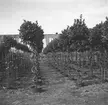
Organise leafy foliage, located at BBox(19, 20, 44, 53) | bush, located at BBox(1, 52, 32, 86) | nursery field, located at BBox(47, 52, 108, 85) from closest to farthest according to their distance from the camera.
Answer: nursery field, located at BBox(47, 52, 108, 85) < bush, located at BBox(1, 52, 32, 86) < leafy foliage, located at BBox(19, 20, 44, 53)

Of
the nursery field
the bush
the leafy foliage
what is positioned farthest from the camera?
the leafy foliage

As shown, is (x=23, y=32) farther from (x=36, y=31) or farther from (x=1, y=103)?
(x=1, y=103)

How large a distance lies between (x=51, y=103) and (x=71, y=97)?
107 cm

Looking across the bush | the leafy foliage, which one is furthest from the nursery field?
the bush

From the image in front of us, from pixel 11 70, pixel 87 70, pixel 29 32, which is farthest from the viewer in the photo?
pixel 87 70

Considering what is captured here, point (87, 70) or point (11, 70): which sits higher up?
point (11, 70)

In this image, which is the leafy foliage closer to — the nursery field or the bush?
the bush

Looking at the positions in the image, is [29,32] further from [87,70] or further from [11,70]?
[87,70]

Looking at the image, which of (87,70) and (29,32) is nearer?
(29,32)

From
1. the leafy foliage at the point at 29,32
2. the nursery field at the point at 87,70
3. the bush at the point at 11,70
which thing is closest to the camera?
the nursery field at the point at 87,70

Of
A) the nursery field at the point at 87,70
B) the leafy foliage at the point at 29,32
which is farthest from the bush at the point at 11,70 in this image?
the nursery field at the point at 87,70

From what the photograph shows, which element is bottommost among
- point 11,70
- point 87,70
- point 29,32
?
point 87,70

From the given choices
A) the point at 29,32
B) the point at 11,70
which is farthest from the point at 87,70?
the point at 11,70

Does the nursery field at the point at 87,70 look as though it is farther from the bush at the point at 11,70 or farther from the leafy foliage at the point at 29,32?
the bush at the point at 11,70
